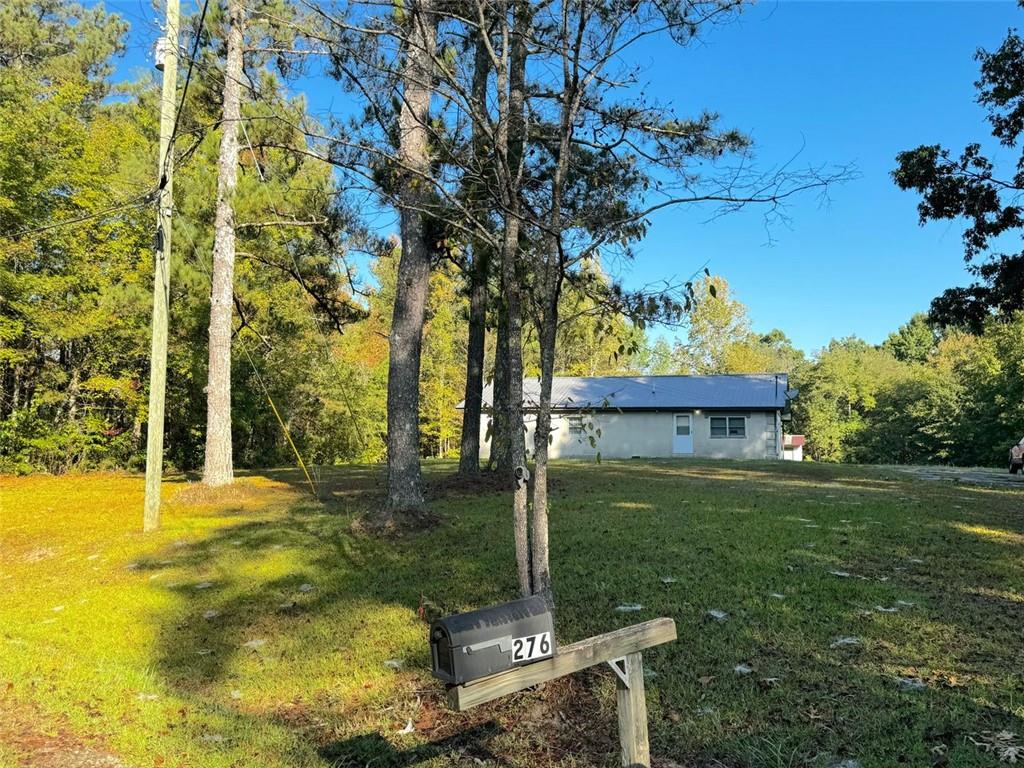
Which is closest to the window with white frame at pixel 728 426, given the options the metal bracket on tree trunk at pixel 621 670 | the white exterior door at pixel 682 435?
the white exterior door at pixel 682 435

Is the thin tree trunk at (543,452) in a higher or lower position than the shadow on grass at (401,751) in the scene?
higher

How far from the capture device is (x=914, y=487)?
11.7 meters

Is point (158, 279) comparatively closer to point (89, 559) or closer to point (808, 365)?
point (89, 559)

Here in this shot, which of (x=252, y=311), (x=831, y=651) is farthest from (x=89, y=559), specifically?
(x=252, y=311)

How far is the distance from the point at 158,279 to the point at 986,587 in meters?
9.23

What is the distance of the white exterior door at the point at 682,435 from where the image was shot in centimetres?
2541

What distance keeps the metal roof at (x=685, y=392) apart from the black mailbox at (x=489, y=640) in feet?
70.7

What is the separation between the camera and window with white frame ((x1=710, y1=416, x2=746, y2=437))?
2488 cm

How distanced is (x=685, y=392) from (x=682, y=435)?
197 cm

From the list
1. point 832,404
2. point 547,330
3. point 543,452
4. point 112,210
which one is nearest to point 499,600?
point 543,452

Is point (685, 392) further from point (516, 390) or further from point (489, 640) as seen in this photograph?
point (489, 640)

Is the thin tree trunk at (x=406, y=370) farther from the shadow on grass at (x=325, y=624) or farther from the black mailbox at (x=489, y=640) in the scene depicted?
the black mailbox at (x=489, y=640)

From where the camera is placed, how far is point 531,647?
2.11 meters

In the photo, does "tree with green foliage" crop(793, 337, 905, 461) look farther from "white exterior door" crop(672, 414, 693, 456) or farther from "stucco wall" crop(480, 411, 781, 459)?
→ "white exterior door" crop(672, 414, 693, 456)
